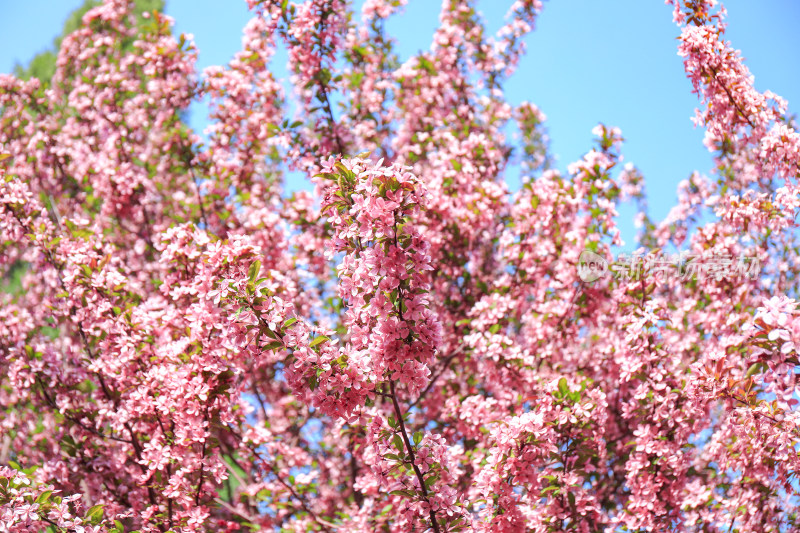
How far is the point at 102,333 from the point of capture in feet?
14.7

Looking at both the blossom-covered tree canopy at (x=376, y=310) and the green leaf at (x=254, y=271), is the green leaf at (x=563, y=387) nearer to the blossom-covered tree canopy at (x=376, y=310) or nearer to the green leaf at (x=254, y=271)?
the blossom-covered tree canopy at (x=376, y=310)

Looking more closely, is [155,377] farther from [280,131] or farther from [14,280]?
[14,280]

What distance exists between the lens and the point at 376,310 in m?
2.78

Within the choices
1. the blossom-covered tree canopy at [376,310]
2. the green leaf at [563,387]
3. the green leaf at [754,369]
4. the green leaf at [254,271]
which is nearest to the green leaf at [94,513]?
the blossom-covered tree canopy at [376,310]

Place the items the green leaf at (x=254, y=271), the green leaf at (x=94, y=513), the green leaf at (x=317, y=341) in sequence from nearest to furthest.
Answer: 1. the green leaf at (x=317, y=341)
2. the green leaf at (x=254, y=271)
3. the green leaf at (x=94, y=513)

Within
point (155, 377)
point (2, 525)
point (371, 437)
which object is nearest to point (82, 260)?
point (155, 377)

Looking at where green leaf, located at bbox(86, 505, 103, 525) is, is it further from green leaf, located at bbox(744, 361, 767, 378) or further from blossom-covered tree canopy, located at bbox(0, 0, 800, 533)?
green leaf, located at bbox(744, 361, 767, 378)

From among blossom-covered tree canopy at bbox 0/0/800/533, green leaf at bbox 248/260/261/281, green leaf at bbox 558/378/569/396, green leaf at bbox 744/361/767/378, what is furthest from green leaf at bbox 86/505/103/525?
green leaf at bbox 744/361/767/378

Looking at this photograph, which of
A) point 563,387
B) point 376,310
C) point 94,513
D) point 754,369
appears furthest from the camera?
point 563,387

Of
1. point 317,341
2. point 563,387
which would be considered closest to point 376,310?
point 317,341

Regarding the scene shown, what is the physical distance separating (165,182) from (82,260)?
4.25 m

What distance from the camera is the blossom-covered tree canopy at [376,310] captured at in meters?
3.02

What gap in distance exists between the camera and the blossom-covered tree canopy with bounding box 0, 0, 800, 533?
9.92ft

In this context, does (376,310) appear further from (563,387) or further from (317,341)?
(563,387)
